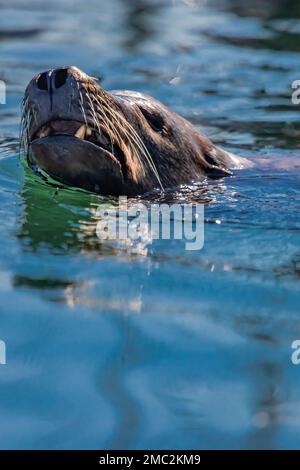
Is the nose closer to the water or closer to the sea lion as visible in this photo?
the sea lion

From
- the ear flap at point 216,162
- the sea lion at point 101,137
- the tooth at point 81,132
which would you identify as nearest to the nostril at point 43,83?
the sea lion at point 101,137

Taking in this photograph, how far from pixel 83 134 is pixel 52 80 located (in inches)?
15.3

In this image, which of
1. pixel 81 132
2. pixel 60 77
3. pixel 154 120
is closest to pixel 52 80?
pixel 60 77

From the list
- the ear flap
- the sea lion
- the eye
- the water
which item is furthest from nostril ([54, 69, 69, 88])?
the ear flap

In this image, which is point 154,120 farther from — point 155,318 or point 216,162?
point 155,318

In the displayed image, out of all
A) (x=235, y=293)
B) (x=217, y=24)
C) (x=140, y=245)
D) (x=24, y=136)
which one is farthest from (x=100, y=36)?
(x=235, y=293)

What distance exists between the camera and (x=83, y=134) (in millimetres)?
6082

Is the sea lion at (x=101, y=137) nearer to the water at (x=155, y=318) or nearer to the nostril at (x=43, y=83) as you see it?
the nostril at (x=43, y=83)

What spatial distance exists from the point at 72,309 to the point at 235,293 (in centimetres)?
75

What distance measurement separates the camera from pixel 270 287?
17.0ft

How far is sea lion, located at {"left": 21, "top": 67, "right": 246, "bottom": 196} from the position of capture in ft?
19.3
